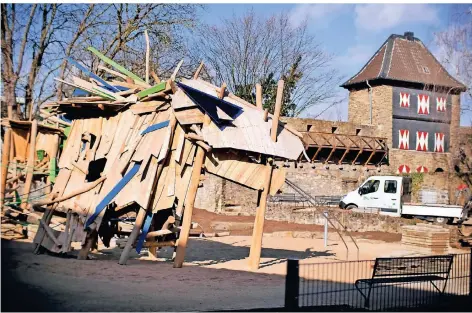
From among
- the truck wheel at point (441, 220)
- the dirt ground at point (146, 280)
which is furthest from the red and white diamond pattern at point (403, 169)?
the dirt ground at point (146, 280)

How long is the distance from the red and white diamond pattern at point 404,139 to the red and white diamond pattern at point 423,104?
254 centimetres

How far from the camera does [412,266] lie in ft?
38.5

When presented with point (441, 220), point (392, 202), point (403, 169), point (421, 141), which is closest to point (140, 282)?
point (441, 220)

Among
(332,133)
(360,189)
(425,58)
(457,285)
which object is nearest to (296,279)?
(457,285)

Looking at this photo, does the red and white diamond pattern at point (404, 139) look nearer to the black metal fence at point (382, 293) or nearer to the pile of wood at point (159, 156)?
the pile of wood at point (159, 156)

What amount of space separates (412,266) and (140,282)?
215 inches

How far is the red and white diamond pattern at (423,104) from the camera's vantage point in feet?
159

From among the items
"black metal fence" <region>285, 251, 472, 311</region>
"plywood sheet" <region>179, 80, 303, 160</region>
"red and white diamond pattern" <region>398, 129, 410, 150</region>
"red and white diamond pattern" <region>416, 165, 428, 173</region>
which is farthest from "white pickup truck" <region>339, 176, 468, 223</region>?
"black metal fence" <region>285, 251, 472, 311</region>

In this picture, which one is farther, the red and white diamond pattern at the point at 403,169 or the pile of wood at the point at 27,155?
the red and white diamond pattern at the point at 403,169

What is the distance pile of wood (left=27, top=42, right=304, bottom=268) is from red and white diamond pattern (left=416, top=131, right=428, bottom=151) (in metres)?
33.8

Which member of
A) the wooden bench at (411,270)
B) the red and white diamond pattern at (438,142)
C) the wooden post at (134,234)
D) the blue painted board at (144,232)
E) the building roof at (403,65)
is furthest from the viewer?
the red and white diamond pattern at (438,142)

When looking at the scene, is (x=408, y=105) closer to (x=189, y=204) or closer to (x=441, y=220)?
(x=441, y=220)

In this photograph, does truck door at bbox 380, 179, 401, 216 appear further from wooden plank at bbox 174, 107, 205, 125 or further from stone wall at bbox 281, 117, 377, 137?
wooden plank at bbox 174, 107, 205, 125

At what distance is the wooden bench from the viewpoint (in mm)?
11412
